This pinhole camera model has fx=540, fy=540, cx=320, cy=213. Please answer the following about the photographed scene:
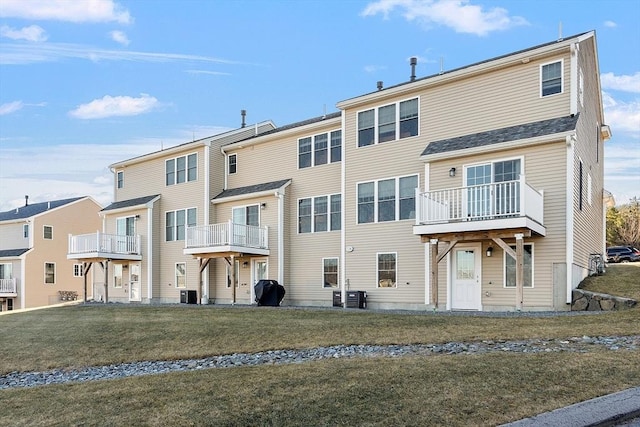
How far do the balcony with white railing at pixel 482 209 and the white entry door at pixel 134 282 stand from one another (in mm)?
16492

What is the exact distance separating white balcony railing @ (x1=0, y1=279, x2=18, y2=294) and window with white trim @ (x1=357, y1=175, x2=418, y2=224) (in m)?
26.1

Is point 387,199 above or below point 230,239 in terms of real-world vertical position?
above

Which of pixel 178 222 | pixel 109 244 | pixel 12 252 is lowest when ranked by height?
pixel 12 252

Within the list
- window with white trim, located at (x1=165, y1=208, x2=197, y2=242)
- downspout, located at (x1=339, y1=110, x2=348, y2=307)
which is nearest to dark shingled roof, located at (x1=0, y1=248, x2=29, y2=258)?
window with white trim, located at (x1=165, y1=208, x2=197, y2=242)

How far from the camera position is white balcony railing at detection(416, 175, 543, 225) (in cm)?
1349

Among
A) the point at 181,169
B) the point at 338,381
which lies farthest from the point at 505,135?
the point at 181,169

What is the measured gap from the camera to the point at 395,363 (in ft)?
25.3

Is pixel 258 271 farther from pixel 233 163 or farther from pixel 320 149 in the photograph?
pixel 320 149

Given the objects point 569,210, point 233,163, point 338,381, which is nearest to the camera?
point 338,381

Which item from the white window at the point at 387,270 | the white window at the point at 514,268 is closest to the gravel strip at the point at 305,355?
the white window at the point at 514,268

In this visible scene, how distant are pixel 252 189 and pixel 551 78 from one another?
12.3 meters

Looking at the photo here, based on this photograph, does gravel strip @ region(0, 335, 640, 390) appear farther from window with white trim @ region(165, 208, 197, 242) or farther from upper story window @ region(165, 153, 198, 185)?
upper story window @ region(165, 153, 198, 185)

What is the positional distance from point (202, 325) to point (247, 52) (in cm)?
1326

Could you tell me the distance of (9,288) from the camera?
1344 inches
